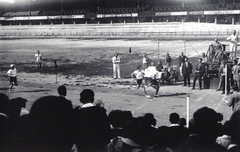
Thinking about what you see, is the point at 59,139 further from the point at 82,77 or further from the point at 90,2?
the point at 90,2

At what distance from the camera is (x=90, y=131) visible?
4031 millimetres

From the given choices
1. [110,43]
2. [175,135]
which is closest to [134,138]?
[175,135]

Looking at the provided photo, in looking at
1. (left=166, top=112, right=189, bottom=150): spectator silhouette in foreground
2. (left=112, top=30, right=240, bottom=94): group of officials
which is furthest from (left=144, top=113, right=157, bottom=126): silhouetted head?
(left=112, top=30, right=240, bottom=94): group of officials

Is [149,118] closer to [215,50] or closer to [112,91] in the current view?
[112,91]

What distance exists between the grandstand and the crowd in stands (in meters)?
63.9

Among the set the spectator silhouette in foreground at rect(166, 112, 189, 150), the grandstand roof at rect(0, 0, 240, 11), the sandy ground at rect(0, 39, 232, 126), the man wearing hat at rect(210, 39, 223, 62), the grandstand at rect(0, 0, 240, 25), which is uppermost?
the grandstand roof at rect(0, 0, 240, 11)

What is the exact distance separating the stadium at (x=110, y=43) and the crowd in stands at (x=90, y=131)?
19.7ft

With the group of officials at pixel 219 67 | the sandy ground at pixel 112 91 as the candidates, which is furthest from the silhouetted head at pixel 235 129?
the group of officials at pixel 219 67

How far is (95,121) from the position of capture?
4074 millimetres

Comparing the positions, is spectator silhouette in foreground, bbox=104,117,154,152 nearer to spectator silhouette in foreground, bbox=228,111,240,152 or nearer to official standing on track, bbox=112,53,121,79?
spectator silhouette in foreground, bbox=228,111,240,152

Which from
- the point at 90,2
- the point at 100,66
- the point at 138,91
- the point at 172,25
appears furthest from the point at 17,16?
the point at 138,91

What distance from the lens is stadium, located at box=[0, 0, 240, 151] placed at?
47.5 feet

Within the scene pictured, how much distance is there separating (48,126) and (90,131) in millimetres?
1234

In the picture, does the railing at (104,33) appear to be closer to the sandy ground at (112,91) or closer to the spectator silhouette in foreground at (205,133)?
the sandy ground at (112,91)
